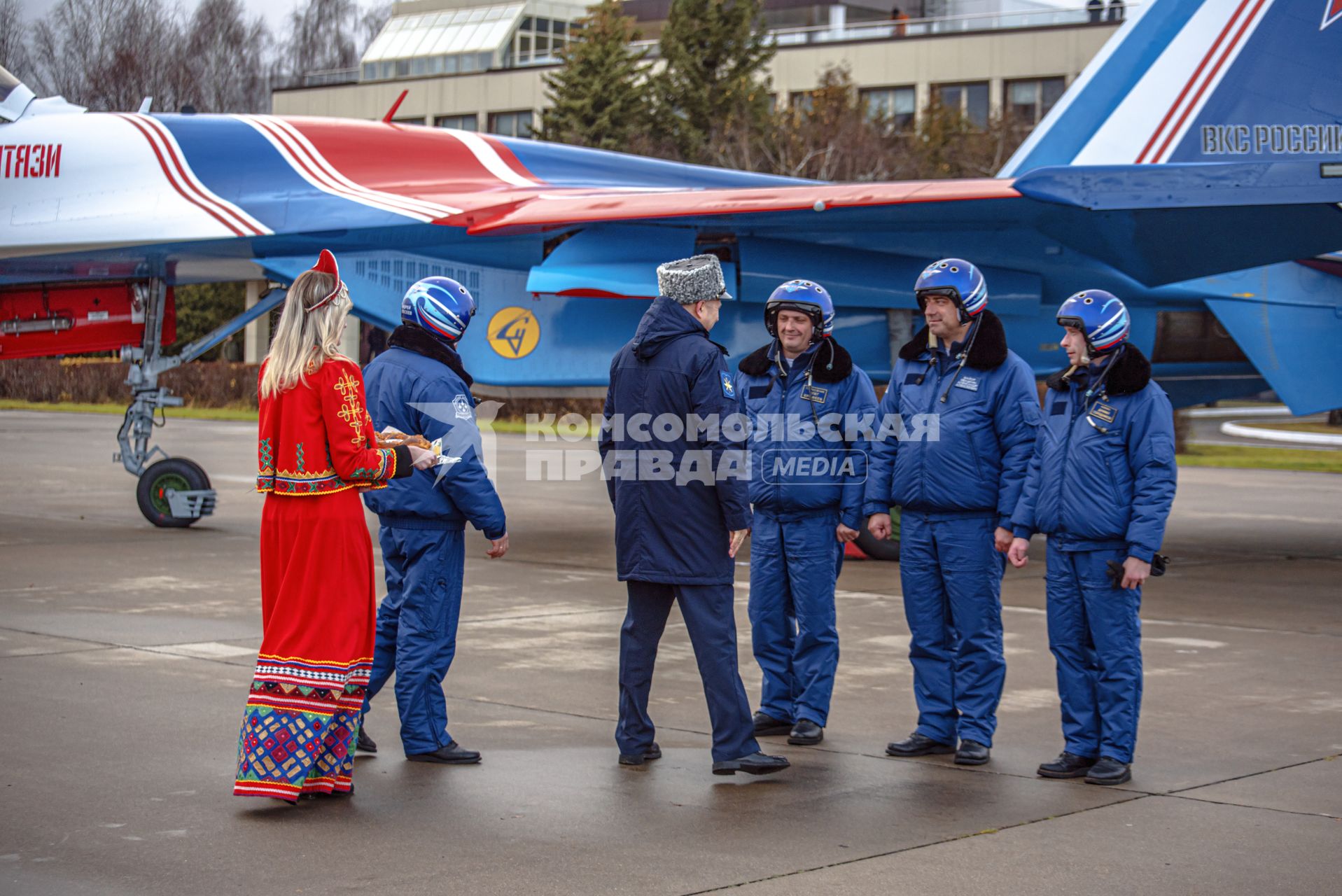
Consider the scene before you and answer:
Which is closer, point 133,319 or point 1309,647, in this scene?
point 1309,647

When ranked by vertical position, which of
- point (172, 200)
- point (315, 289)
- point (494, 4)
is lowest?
point (315, 289)

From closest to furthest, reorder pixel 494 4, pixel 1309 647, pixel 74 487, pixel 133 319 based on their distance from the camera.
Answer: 1. pixel 1309 647
2. pixel 133 319
3. pixel 74 487
4. pixel 494 4

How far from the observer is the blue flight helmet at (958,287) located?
563 centimetres

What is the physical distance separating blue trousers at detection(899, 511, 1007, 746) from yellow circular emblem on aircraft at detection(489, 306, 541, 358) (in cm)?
675

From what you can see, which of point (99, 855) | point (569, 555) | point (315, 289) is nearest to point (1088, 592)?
Answer: point (315, 289)

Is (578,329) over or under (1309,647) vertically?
over

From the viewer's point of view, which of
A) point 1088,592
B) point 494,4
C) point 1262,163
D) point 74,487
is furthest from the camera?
point 494,4

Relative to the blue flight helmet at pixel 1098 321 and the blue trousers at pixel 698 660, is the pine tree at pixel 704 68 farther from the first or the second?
the blue trousers at pixel 698 660

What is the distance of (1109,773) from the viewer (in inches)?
197

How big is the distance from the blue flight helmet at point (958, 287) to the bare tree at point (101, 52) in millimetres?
23889

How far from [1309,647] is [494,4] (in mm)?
57821

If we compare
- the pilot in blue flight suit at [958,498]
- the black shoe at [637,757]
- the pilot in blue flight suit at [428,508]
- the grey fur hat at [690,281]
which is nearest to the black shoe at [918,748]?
the pilot in blue flight suit at [958,498]

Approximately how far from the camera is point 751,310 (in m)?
12.0

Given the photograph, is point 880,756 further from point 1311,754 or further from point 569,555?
point 569,555
